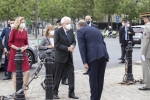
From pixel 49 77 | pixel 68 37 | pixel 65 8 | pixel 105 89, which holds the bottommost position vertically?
pixel 105 89

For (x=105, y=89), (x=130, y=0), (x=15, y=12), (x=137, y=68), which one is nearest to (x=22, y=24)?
(x=105, y=89)

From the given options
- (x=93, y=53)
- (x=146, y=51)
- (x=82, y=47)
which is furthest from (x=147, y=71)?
(x=82, y=47)

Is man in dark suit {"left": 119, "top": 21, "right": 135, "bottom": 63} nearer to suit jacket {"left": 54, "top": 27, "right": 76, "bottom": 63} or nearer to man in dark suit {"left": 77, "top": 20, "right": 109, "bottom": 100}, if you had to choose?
suit jacket {"left": 54, "top": 27, "right": 76, "bottom": 63}

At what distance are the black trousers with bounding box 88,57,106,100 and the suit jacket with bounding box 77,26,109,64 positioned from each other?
117 millimetres

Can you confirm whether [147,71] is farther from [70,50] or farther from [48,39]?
[48,39]

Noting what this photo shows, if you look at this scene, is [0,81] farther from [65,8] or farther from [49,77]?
[65,8]

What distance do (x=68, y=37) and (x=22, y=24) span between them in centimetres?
111

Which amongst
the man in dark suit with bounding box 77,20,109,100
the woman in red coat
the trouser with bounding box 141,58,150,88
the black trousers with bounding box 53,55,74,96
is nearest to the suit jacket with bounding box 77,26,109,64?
the man in dark suit with bounding box 77,20,109,100

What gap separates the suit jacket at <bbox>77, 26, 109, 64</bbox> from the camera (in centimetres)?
716

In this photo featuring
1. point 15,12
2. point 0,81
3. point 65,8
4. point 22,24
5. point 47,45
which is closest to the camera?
point 22,24

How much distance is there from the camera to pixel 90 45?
7.20 meters

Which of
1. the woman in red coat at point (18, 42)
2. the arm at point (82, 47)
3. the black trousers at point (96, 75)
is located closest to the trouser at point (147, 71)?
the black trousers at point (96, 75)

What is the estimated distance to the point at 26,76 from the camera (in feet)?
27.9

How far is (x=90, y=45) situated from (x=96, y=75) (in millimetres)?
634
